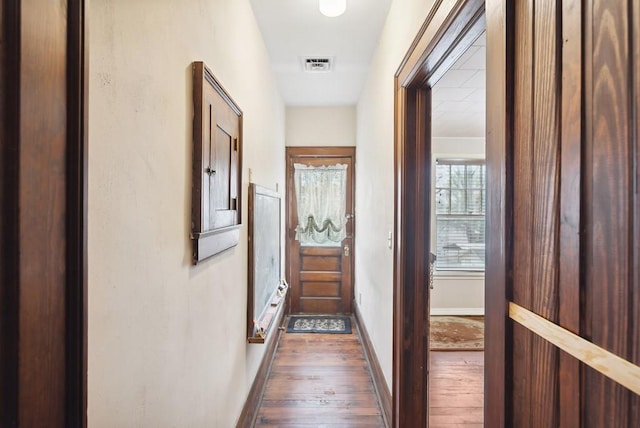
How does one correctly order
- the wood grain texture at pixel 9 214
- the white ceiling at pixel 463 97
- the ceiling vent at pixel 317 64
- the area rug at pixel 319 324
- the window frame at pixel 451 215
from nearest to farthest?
the wood grain texture at pixel 9 214
the white ceiling at pixel 463 97
the ceiling vent at pixel 317 64
the area rug at pixel 319 324
the window frame at pixel 451 215

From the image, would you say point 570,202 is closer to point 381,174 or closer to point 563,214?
point 563,214

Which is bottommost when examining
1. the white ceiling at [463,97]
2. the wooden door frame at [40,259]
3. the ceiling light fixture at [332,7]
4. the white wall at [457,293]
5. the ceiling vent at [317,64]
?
the white wall at [457,293]

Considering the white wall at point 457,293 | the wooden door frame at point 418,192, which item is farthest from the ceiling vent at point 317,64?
the white wall at point 457,293

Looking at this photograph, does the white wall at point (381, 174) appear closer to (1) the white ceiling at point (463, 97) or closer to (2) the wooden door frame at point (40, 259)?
(1) the white ceiling at point (463, 97)

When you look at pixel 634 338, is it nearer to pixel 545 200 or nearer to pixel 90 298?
pixel 545 200

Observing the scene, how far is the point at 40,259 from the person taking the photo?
0.46 meters

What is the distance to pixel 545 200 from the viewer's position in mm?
654

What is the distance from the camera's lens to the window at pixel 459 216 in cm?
438

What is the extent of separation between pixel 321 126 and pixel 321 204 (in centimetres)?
94

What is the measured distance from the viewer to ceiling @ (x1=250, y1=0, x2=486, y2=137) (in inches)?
85.2

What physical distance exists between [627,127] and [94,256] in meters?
0.93

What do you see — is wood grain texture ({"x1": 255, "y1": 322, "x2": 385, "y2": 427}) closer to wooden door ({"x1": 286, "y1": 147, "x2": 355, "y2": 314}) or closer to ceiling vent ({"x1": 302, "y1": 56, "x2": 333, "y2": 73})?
wooden door ({"x1": 286, "y1": 147, "x2": 355, "y2": 314})

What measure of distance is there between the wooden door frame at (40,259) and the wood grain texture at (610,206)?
821 millimetres

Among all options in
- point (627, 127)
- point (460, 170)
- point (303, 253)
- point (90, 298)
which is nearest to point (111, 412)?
point (90, 298)
